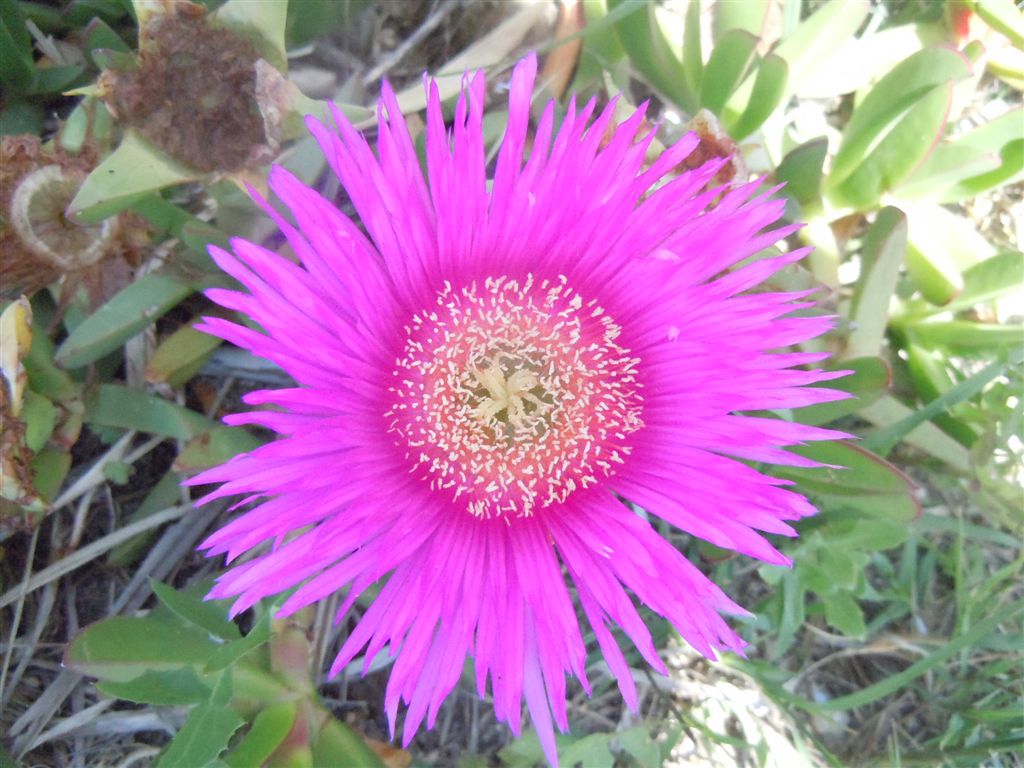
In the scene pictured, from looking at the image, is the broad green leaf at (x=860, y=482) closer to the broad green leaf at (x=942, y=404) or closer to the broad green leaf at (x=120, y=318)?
the broad green leaf at (x=942, y=404)

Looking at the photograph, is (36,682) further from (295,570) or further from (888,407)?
(888,407)

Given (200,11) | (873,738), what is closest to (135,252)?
(200,11)

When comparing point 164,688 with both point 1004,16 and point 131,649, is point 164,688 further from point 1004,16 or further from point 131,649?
point 1004,16

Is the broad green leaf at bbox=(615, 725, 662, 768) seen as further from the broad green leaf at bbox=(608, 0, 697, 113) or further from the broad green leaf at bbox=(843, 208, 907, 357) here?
the broad green leaf at bbox=(608, 0, 697, 113)

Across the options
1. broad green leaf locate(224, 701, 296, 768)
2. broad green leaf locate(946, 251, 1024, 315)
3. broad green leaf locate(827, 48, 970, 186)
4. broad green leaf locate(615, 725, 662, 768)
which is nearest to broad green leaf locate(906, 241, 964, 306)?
broad green leaf locate(946, 251, 1024, 315)

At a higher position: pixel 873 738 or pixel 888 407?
pixel 888 407

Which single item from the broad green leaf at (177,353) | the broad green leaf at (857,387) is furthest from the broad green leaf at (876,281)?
the broad green leaf at (177,353)
